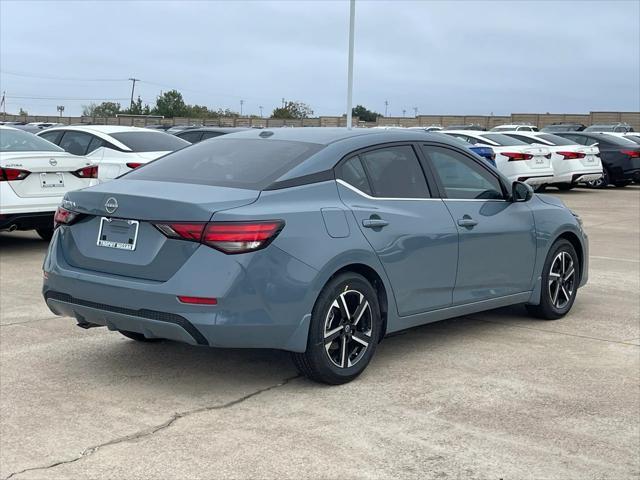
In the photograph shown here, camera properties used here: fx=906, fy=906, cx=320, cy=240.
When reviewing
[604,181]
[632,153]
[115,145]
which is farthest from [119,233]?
[632,153]

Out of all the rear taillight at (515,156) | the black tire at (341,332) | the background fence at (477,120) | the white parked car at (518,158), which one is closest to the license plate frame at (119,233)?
the black tire at (341,332)

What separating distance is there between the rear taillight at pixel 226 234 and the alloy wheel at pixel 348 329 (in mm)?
669

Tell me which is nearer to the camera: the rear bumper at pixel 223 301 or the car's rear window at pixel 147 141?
the rear bumper at pixel 223 301

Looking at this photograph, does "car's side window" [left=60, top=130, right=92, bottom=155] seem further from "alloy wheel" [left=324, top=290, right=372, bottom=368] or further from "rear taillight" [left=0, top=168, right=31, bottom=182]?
"alloy wheel" [left=324, top=290, right=372, bottom=368]

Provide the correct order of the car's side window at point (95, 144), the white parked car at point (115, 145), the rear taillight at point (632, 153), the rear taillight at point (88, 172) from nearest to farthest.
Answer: the rear taillight at point (88, 172) < the white parked car at point (115, 145) < the car's side window at point (95, 144) < the rear taillight at point (632, 153)

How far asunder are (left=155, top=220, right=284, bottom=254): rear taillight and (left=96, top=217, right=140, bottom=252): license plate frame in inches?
11.1

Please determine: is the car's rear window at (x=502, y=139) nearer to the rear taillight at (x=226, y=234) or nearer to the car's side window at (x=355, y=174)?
the car's side window at (x=355, y=174)

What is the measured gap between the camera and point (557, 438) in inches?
183

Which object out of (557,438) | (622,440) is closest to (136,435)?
(557,438)

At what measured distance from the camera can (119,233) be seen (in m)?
5.29

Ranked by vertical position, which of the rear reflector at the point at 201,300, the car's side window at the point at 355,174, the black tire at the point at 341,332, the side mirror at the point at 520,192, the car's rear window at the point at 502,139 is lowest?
the black tire at the point at 341,332

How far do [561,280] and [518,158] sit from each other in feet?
44.6

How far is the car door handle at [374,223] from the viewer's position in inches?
221

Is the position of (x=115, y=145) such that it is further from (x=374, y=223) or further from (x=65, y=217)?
(x=374, y=223)
